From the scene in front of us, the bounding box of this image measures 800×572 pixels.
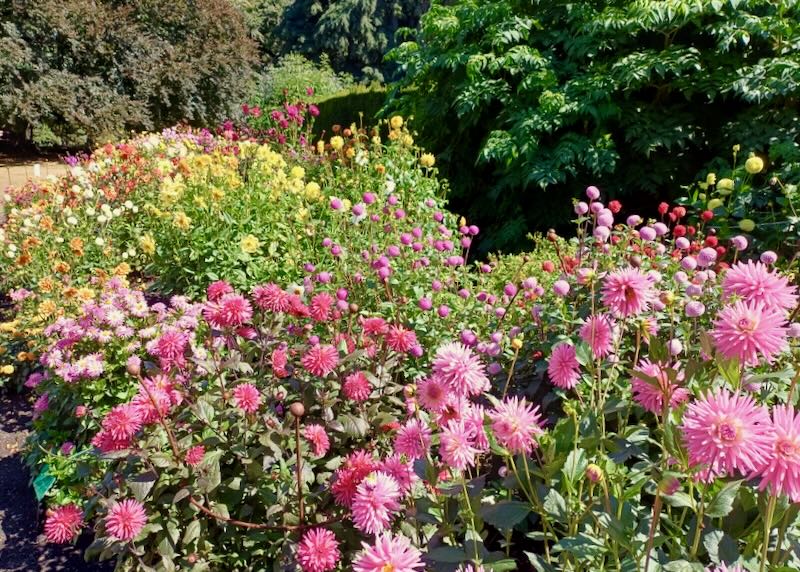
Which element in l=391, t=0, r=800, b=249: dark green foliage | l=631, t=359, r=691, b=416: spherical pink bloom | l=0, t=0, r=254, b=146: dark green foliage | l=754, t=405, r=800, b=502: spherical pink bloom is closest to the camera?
l=754, t=405, r=800, b=502: spherical pink bloom

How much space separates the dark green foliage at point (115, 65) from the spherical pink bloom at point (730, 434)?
11.8 meters

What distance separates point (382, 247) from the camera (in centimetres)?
320

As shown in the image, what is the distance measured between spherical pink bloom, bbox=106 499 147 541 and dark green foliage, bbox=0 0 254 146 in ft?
35.7

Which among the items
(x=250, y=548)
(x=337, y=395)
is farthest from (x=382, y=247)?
(x=250, y=548)

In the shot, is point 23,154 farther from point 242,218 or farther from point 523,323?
point 523,323

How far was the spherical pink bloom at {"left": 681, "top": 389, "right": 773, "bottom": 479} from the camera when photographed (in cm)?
75

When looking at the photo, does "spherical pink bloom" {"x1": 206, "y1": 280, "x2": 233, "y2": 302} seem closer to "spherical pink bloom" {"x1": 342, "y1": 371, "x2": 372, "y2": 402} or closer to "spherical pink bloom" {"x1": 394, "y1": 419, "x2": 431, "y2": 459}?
"spherical pink bloom" {"x1": 342, "y1": 371, "x2": 372, "y2": 402}

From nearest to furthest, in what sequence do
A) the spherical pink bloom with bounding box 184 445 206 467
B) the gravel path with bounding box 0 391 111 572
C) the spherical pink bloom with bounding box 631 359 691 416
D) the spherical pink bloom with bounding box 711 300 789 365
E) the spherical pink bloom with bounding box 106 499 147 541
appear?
the spherical pink bloom with bounding box 711 300 789 365, the spherical pink bloom with bounding box 631 359 691 416, the spherical pink bloom with bounding box 106 499 147 541, the spherical pink bloom with bounding box 184 445 206 467, the gravel path with bounding box 0 391 111 572

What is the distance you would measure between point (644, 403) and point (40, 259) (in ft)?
12.9

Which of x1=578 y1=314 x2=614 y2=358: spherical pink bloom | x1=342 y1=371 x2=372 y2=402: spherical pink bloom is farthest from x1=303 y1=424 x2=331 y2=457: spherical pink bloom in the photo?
x1=578 y1=314 x2=614 y2=358: spherical pink bloom

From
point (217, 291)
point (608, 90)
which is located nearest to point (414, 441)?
point (217, 291)

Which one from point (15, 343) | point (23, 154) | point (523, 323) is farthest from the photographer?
point (23, 154)

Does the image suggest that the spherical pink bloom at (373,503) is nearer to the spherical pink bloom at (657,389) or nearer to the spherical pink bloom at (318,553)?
the spherical pink bloom at (318,553)

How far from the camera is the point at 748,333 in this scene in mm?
863
